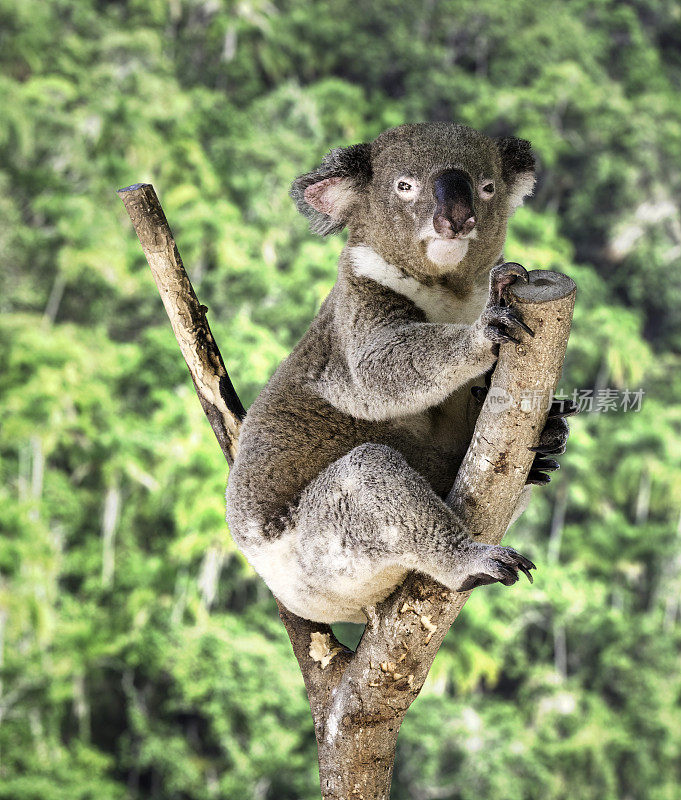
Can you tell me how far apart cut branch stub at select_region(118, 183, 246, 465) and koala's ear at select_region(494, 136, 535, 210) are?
0.87 metres

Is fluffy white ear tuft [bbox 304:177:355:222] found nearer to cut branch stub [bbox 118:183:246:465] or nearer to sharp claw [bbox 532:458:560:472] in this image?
cut branch stub [bbox 118:183:246:465]

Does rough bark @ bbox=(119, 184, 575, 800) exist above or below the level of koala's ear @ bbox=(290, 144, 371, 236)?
below

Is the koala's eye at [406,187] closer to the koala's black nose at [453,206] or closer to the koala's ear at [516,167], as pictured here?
the koala's black nose at [453,206]

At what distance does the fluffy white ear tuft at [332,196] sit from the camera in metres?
2.17

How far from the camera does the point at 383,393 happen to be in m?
1.91

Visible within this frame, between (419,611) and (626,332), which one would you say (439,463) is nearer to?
(419,611)

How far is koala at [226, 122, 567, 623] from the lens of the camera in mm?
1836

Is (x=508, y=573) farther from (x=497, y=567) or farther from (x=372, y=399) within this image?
(x=372, y=399)

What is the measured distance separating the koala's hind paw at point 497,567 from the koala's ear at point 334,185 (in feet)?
3.00

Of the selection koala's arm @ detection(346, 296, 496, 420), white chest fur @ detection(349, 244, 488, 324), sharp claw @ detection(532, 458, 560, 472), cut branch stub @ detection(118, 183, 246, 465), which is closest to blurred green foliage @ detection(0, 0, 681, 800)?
cut branch stub @ detection(118, 183, 246, 465)

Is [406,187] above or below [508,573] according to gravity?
above

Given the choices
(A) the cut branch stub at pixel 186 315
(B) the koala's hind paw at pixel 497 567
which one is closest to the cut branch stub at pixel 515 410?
(B) the koala's hind paw at pixel 497 567

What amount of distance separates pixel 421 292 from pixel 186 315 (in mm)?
725

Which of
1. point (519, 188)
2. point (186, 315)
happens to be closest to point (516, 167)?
point (519, 188)
